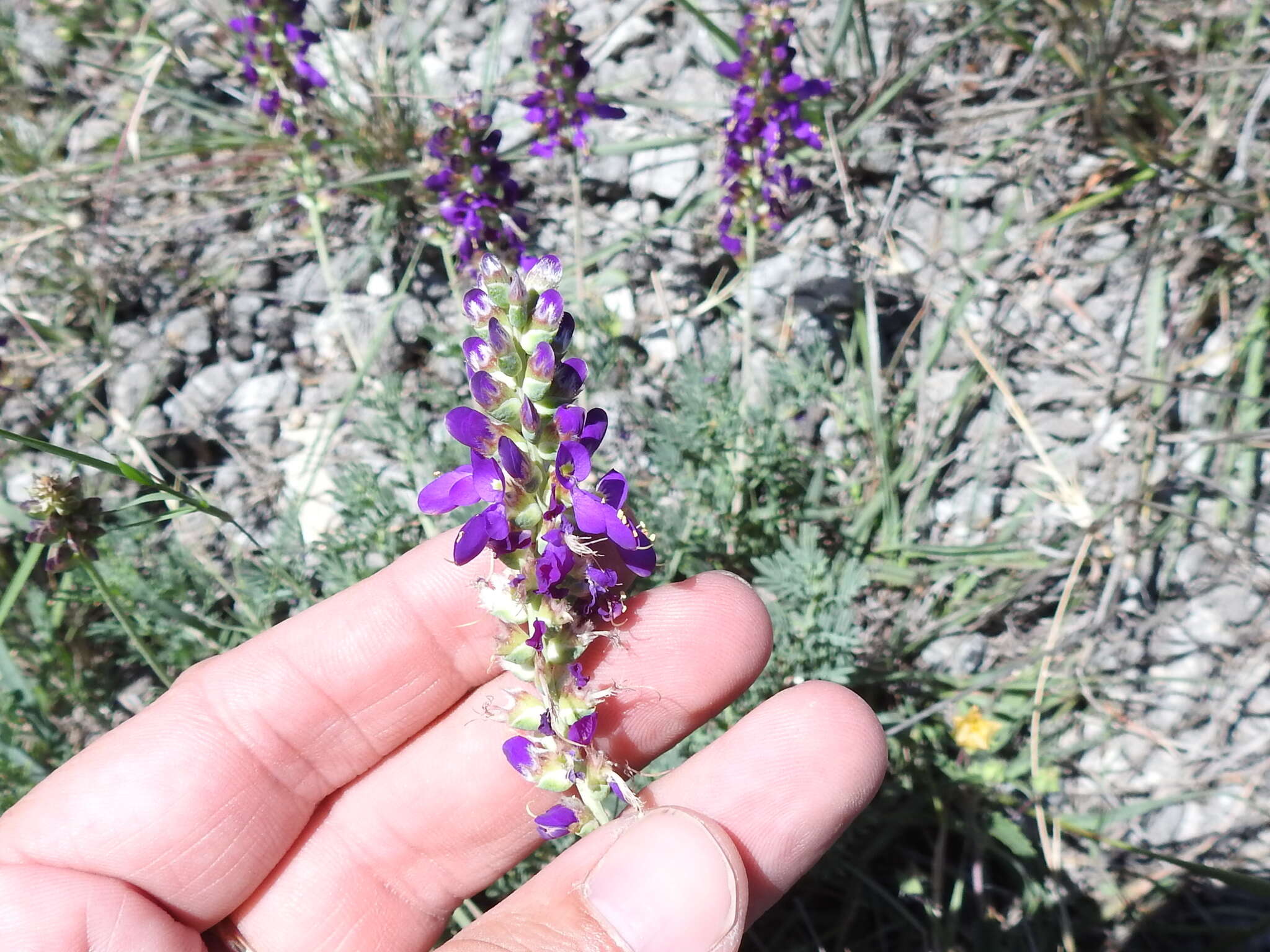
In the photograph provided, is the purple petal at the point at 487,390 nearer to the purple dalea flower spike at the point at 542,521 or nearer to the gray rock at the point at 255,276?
the purple dalea flower spike at the point at 542,521

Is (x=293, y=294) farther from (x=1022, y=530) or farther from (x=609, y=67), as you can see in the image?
(x=1022, y=530)

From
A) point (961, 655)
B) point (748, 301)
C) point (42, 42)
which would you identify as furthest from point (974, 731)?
point (42, 42)

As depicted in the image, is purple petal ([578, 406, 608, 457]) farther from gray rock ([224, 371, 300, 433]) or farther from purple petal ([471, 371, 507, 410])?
gray rock ([224, 371, 300, 433])

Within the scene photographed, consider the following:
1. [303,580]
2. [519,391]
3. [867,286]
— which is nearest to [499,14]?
[867,286]

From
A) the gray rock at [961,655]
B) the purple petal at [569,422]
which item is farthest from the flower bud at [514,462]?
the gray rock at [961,655]

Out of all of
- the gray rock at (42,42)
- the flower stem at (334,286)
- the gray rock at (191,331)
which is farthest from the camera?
the gray rock at (42,42)

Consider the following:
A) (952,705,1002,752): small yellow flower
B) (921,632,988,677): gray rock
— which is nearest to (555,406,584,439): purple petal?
(952,705,1002,752): small yellow flower

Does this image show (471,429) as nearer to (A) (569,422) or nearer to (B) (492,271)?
(A) (569,422)
